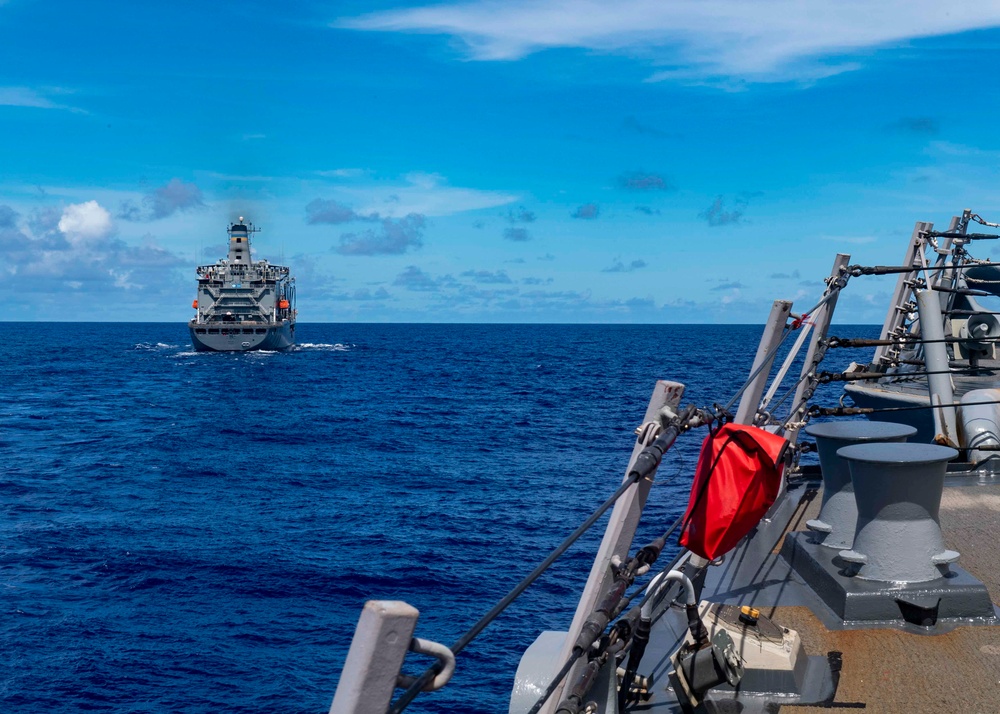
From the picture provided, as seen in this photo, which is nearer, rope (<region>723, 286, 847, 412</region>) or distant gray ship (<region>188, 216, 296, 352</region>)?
rope (<region>723, 286, 847, 412</region>)

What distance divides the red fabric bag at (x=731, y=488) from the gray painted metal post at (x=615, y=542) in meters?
0.76

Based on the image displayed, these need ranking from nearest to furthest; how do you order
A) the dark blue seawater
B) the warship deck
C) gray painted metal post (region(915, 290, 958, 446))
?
the warship deck
gray painted metal post (region(915, 290, 958, 446))
the dark blue seawater

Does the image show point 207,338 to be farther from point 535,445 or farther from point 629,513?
point 629,513

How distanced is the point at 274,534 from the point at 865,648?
75.1 feet

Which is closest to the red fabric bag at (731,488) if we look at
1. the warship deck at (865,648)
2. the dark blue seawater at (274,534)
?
the warship deck at (865,648)

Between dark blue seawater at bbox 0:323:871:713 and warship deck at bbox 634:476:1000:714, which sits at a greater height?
warship deck at bbox 634:476:1000:714

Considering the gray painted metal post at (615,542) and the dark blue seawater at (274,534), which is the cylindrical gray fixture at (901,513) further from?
the dark blue seawater at (274,534)

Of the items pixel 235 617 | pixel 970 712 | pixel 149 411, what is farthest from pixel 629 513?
pixel 149 411

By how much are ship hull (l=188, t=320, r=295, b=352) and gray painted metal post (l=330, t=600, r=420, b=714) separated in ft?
358

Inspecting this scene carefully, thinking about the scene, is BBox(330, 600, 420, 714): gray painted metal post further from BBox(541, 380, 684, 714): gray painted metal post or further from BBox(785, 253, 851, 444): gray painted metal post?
BBox(785, 253, 851, 444): gray painted metal post

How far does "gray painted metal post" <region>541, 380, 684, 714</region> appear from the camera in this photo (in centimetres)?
367

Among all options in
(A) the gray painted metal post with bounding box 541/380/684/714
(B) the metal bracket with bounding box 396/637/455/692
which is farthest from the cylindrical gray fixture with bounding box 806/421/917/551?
(B) the metal bracket with bounding box 396/637/455/692

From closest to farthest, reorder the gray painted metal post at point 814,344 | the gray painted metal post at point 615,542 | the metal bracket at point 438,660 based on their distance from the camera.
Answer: the metal bracket at point 438,660 < the gray painted metal post at point 615,542 < the gray painted metal post at point 814,344

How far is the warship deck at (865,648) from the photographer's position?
202 inches
